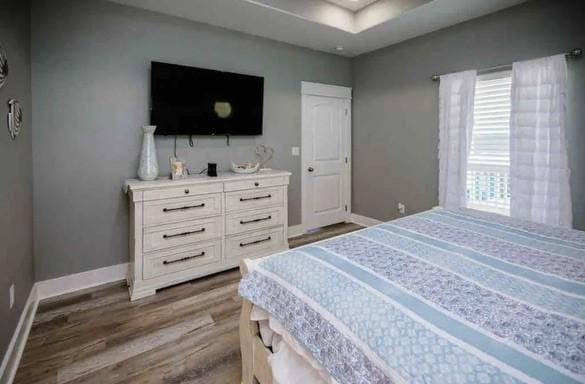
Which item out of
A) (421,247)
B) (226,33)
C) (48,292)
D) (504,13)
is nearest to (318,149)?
(226,33)

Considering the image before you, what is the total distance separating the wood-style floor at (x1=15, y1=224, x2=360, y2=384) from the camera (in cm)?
168

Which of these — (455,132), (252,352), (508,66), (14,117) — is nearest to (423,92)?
(455,132)

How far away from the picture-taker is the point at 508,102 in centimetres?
295

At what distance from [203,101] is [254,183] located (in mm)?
974

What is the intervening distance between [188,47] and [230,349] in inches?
110

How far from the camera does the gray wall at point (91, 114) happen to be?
96.3 inches

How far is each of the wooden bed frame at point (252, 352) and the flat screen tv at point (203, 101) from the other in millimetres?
2043

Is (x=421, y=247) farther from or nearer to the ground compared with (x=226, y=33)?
nearer to the ground

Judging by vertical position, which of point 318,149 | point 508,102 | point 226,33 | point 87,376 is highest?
point 226,33

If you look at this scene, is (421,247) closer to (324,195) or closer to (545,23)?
(545,23)

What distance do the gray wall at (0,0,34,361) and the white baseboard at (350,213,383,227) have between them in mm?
3775

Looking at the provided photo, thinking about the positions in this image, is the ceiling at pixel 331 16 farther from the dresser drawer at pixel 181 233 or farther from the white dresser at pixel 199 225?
the dresser drawer at pixel 181 233

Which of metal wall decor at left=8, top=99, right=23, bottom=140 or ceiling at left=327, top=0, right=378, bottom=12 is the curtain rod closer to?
ceiling at left=327, top=0, right=378, bottom=12

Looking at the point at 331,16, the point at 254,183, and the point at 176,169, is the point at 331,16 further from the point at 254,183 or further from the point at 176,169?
the point at 176,169
